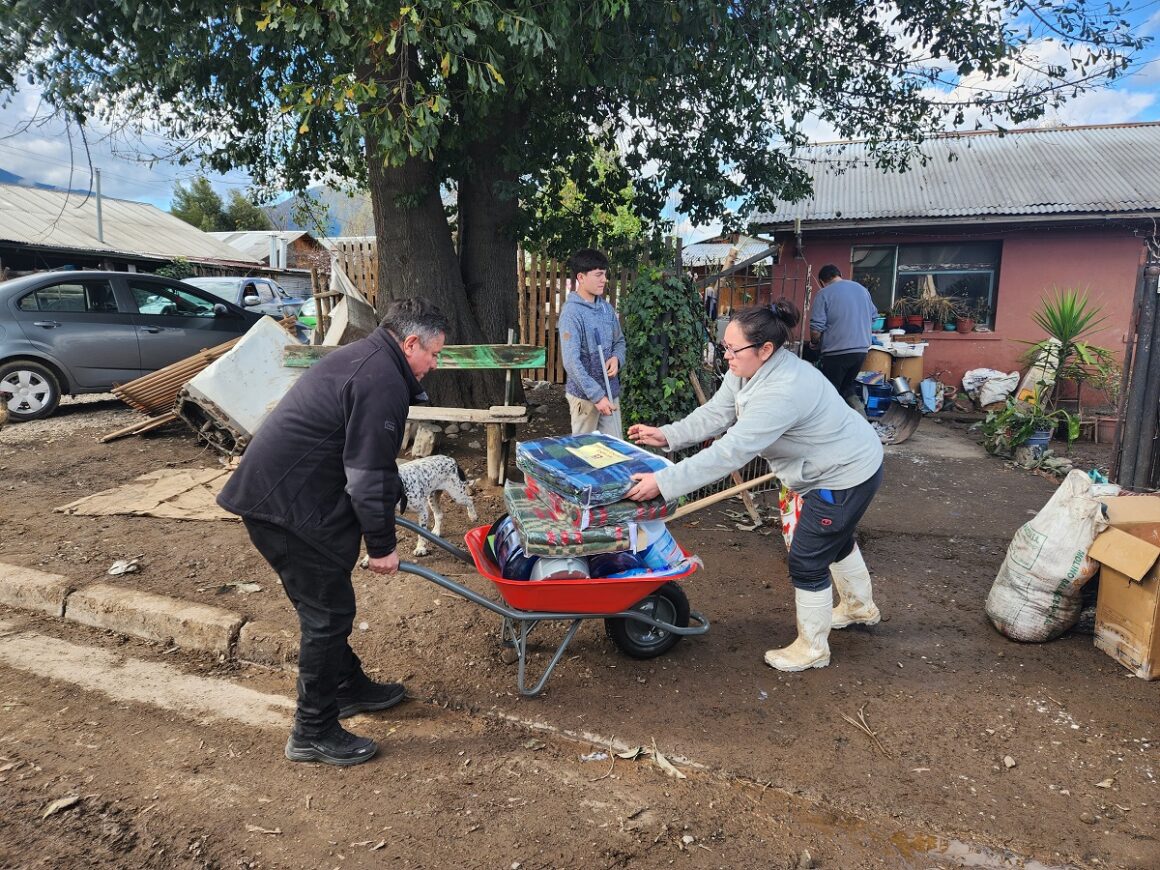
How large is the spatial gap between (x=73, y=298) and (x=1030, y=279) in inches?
524

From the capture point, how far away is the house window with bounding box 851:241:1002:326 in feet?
37.1

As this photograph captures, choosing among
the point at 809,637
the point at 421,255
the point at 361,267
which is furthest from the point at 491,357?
the point at 361,267

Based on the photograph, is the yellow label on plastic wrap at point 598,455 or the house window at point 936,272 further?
the house window at point 936,272

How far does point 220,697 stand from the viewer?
3.26 m

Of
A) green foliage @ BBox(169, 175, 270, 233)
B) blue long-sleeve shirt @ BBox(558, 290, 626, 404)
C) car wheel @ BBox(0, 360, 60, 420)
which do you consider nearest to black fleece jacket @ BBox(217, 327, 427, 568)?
blue long-sleeve shirt @ BBox(558, 290, 626, 404)

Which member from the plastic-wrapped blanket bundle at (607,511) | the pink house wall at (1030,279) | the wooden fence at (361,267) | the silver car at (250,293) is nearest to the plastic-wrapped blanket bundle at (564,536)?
the plastic-wrapped blanket bundle at (607,511)

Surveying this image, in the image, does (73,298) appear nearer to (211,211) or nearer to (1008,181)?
(1008,181)

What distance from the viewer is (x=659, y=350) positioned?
546 centimetres

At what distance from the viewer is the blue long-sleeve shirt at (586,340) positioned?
15.7ft

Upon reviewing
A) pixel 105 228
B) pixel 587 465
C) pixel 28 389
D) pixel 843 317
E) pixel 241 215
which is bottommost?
pixel 28 389

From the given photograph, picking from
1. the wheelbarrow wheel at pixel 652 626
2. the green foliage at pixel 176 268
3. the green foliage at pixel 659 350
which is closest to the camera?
the wheelbarrow wheel at pixel 652 626

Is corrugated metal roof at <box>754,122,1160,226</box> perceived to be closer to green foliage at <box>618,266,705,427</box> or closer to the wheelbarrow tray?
green foliage at <box>618,266,705,427</box>

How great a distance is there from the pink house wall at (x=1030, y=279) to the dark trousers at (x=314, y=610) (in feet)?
34.9

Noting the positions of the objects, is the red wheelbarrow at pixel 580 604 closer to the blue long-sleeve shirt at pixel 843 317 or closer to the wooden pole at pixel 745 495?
the wooden pole at pixel 745 495
